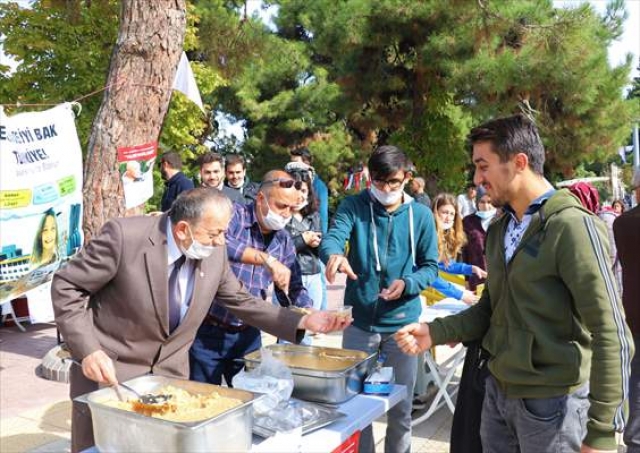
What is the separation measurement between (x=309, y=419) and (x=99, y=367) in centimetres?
70

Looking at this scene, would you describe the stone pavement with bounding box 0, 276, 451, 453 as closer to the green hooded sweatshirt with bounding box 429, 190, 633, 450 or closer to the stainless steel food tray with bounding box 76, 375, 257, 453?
the green hooded sweatshirt with bounding box 429, 190, 633, 450

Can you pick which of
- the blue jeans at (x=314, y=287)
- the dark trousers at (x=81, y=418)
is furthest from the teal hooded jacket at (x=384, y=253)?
the blue jeans at (x=314, y=287)

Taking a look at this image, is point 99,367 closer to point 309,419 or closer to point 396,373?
point 309,419

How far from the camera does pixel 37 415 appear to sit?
14.4 feet

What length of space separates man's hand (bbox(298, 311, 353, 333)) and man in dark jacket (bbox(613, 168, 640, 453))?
1.52 m

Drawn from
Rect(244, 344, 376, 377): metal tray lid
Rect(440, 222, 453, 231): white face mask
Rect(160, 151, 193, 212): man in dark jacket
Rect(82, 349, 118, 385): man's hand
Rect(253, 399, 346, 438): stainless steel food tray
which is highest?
Rect(160, 151, 193, 212): man in dark jacket

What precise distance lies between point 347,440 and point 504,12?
33.8ft

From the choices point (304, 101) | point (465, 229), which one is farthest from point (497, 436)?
point (304, 101)

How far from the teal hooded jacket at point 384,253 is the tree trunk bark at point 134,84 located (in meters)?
2.51

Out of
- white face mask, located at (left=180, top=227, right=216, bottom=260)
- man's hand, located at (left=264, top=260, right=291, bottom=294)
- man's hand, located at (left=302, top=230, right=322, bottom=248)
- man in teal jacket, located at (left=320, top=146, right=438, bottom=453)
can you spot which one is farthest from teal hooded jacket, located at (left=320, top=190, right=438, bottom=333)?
man's hand, located at (left=302, top=230, right=322, bottom=248)

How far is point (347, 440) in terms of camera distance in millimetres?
2053

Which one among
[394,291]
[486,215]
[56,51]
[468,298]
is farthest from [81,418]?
[56,51]

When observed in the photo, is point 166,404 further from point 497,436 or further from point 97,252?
point 497,436

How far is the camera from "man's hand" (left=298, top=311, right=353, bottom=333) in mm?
2367
